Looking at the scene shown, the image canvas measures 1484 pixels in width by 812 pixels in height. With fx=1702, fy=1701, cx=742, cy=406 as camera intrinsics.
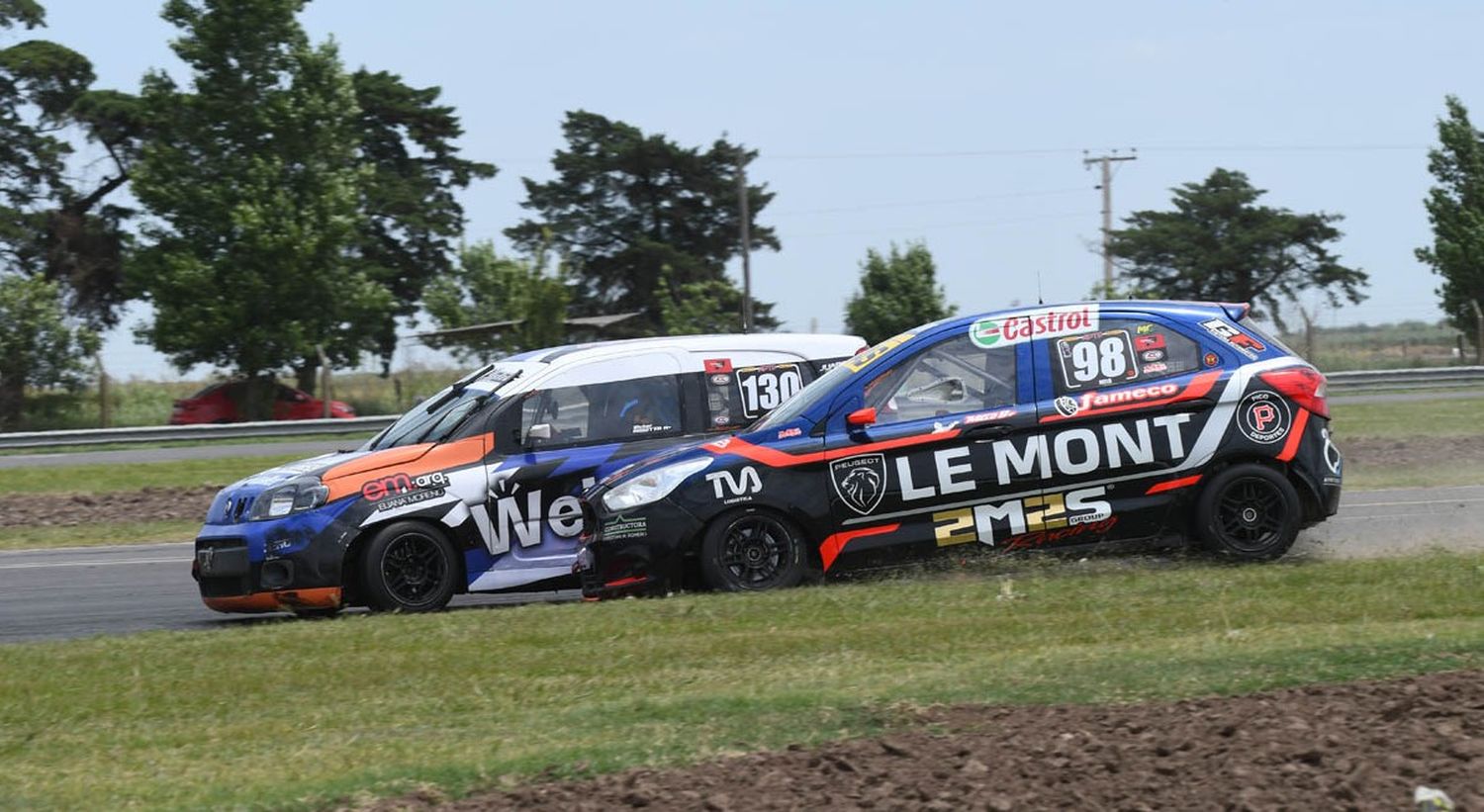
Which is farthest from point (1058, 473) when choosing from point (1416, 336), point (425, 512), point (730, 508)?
point (1416, 336)

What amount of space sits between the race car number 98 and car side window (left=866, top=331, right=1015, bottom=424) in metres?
1.31

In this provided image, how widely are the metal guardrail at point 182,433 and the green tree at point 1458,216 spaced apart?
34.1 metres

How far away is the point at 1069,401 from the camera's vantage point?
35.5 feet

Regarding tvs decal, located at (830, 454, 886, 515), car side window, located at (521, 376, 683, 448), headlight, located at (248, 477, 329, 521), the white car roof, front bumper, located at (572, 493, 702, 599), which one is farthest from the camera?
the white car roof

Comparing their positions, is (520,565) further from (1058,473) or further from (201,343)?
Answer: (201,343)

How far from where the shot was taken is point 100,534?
17703 mm

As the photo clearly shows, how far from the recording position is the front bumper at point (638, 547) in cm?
1052

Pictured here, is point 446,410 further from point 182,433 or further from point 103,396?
point 103,396

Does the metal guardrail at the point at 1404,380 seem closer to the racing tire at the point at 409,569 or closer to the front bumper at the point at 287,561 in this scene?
the racing tire at the point at 409,569

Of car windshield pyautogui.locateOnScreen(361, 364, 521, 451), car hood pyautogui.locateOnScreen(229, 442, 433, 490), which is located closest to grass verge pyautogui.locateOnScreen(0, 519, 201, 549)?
car windshield pyautogui.locateOnScreen(361, 364, 521, 451)

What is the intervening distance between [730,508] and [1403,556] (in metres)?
4.49

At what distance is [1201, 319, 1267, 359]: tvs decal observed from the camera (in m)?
11.0

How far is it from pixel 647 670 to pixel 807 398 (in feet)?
11.0

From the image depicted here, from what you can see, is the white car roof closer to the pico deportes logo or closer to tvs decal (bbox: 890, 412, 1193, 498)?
the pico deportes logo
